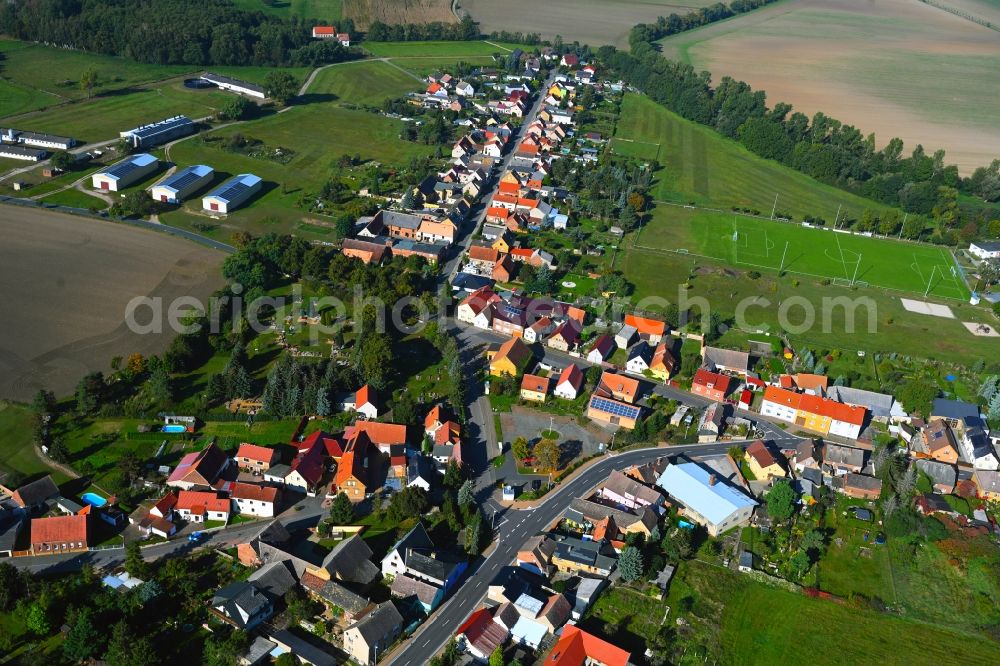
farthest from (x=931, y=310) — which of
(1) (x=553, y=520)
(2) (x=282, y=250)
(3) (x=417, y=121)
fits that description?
(3) (x=417, y=121)

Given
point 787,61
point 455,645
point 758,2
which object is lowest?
point 455,645

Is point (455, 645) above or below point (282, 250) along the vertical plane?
below

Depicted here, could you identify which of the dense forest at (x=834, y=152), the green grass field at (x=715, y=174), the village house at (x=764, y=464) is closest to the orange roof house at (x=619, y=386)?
the village house at (x=764, y=464)

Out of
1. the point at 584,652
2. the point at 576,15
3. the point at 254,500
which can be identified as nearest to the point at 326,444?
the point at 254,500

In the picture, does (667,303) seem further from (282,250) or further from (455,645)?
(455,645)

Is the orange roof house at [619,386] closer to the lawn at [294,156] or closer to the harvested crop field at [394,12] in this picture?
the lawn at [294,156]

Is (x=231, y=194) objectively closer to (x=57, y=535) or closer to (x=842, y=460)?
(x=57, y=535)

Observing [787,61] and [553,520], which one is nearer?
[553,520]
